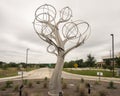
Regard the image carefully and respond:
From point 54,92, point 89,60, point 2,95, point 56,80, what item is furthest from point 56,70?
point 89,60

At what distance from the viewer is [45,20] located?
14914 mm

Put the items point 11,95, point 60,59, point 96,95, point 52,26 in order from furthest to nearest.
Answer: point 52,26, point 60,59, point 11,95, point 96,95

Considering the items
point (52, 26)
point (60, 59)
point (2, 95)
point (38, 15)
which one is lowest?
point (2, 95)

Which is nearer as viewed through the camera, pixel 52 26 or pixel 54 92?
pixel 54 92

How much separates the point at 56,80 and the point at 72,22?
4.87 meters

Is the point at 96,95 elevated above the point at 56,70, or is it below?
below

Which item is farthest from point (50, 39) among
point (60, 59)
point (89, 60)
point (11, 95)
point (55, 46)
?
point (89, 60)

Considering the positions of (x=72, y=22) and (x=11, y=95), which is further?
(x=72, y=22)

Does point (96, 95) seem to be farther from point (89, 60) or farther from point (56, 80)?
point (89, 60)

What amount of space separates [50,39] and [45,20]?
1.72 m

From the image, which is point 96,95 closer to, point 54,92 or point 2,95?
point 54,92

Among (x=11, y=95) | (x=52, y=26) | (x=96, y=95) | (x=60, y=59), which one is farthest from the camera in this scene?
(x=52, y=26)

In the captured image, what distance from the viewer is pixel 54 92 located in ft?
44.1

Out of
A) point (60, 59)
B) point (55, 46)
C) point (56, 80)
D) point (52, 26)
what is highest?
point (52, 26)
